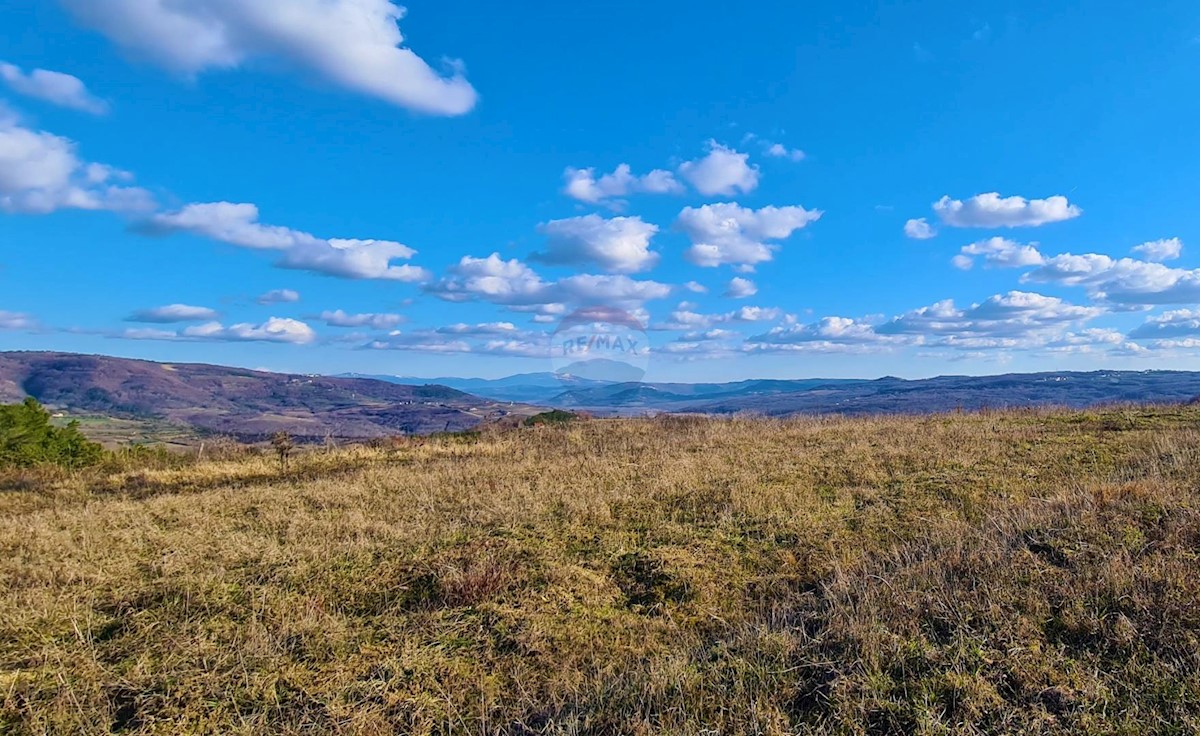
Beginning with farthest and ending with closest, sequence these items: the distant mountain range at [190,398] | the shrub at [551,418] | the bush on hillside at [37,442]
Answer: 1. the distant mountain range at [190,398]
2. the shrub at [551,418]
3. the bush on hillside at [37,442]

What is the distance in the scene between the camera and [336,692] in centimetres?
425

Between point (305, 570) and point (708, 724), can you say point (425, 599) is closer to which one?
point (305, 570)

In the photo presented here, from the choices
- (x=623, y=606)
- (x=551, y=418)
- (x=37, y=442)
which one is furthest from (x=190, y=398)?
(x=623, y=606)

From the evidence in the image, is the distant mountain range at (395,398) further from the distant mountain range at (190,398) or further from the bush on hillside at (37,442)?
the bush on hillside at (37,442)

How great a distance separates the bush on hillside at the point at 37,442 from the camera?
1382cm

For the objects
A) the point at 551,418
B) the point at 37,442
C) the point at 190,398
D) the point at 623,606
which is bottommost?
the point at 190,398

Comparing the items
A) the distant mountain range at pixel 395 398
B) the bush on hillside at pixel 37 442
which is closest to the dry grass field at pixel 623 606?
the bush on hillside at pixel 37 442

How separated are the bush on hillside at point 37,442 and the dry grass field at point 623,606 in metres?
3.76

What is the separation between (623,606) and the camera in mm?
5949

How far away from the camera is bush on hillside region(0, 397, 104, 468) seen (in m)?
13.8

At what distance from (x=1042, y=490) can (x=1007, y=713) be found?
7.35 meters

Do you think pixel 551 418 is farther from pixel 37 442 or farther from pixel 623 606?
pixel 623 606

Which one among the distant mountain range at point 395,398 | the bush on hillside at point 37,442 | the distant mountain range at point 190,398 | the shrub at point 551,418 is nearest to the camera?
the bush on hillside at point 37,442

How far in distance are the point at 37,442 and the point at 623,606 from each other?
16510 mm
